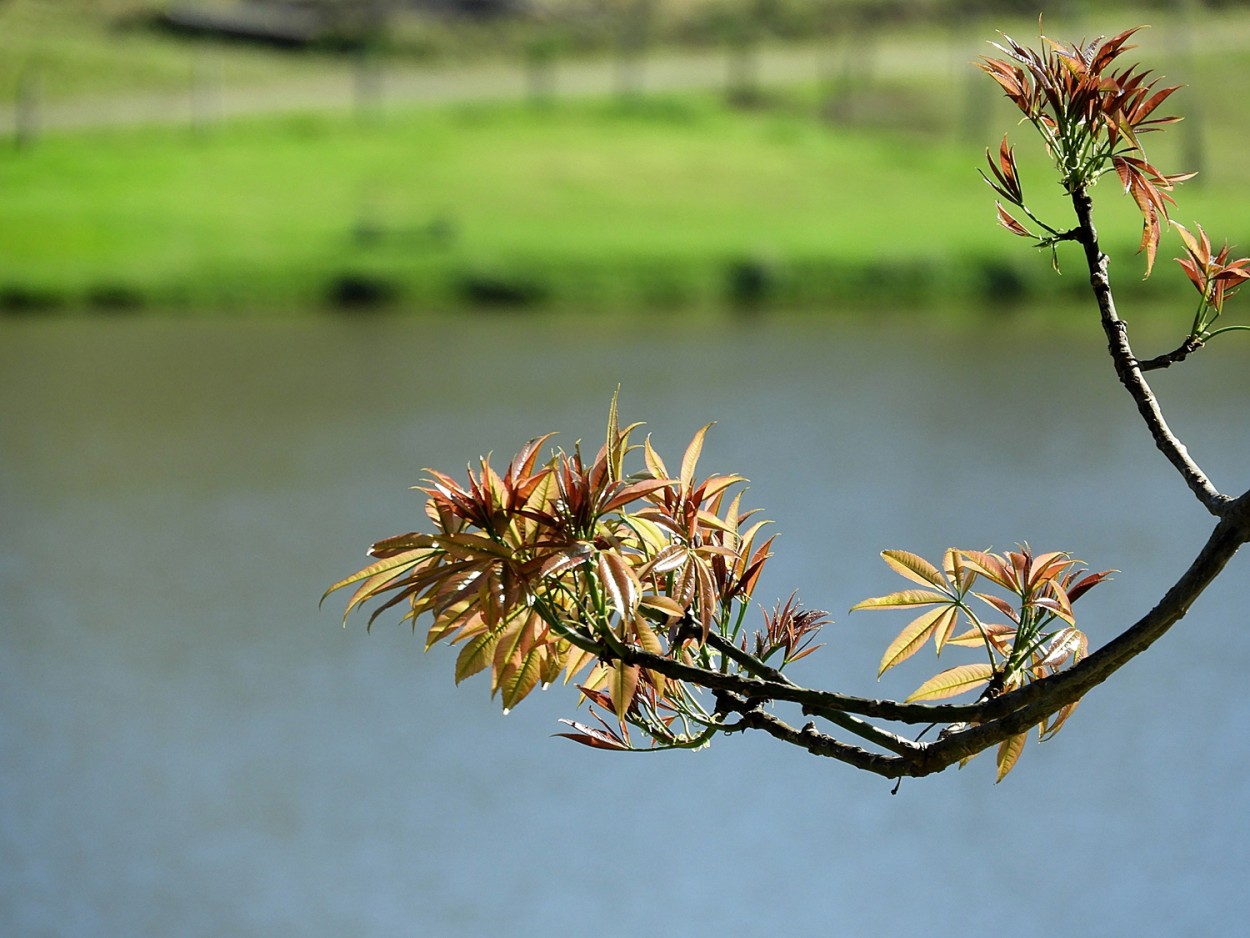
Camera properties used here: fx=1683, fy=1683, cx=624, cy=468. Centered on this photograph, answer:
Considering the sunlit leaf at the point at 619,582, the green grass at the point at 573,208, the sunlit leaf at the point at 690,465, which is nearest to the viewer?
the sunlit leaf at the point at 619,582

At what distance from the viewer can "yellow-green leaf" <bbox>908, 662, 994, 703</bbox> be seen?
1771mm

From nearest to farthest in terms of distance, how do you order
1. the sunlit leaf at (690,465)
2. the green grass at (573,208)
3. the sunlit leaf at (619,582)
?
1. the sunlit leaf at (619,582)
2. the sunlit leaf at (690,465)
3. the green grass at (573,208)

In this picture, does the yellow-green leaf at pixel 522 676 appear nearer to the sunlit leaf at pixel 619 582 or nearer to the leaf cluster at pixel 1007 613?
the sunlit leaf at pixel 619 582

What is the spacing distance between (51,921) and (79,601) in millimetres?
3477

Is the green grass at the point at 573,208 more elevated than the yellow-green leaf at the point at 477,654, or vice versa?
the green grass at the point at 573,208

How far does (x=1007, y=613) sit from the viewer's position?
6.27 ft

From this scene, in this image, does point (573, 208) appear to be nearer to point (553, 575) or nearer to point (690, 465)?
point (690, 465)

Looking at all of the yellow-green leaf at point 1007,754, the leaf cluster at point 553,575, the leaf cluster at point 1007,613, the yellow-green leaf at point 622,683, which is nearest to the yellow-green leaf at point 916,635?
the leaf cluster at point 1007,613

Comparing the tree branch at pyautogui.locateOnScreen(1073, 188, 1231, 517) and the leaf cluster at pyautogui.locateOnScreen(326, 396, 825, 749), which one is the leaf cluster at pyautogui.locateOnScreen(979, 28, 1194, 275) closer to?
the tree branch at pyautogui.locateOnScreen(1073, 188, 1231, 517)

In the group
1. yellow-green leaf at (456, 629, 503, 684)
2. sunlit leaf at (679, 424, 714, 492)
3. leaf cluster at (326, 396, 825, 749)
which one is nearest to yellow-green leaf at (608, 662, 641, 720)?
leaf cluster at (326, 396, 825, 749)

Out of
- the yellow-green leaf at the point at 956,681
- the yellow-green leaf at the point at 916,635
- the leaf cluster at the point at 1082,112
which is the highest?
the leaf cluster at the point at 1082,112

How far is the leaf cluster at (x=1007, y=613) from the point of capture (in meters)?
1.75

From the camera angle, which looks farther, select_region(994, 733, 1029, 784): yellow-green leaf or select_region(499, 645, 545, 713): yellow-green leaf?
select_region(994, 733, 1029, 784): yellow-green leaf

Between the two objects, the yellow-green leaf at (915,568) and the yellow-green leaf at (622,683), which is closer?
the yellow-green leaf at (622,683)
